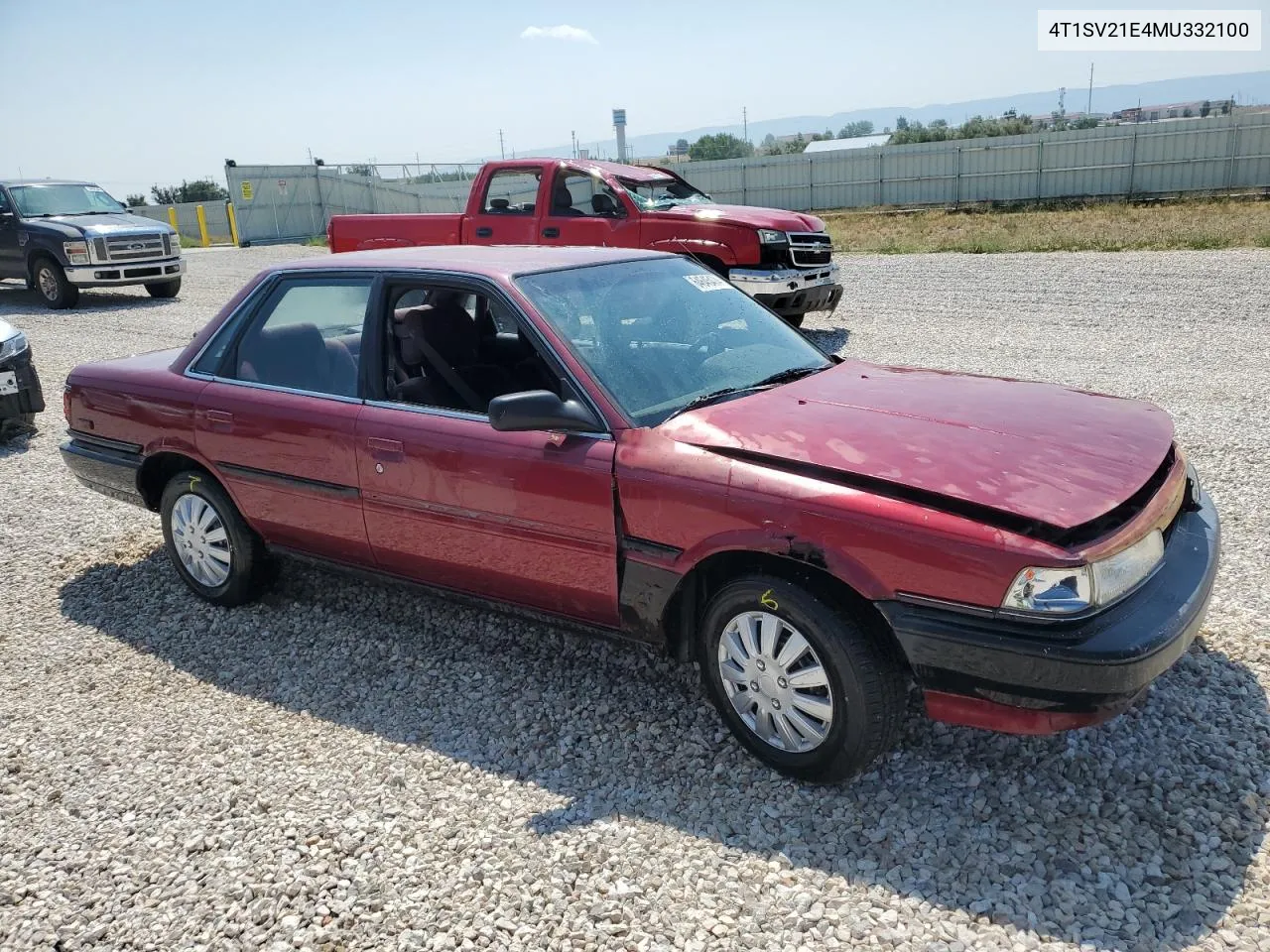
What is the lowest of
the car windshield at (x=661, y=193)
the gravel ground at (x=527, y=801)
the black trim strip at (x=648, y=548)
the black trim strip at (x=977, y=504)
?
the gravel ground at (x=527, y=801)

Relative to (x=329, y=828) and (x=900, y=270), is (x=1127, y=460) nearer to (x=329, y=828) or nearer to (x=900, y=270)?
(x=329, y=828)

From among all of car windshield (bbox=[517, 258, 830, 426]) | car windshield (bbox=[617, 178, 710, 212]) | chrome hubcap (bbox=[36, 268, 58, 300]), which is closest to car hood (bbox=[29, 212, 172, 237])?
chrome hubcap (bbox=[36, 268, 58, 300])

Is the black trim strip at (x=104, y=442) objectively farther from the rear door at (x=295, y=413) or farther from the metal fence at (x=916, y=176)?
the metal fence at (x=916, y=176)

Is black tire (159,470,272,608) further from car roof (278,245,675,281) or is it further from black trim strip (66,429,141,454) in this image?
car roof (278,245,675,281)

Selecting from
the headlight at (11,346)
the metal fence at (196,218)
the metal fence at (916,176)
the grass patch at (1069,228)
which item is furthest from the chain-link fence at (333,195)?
the headlight at (11,346)

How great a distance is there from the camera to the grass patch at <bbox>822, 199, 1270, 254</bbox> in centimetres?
1667

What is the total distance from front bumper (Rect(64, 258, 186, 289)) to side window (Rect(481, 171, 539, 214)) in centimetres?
743

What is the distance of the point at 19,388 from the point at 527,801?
673 centimetres

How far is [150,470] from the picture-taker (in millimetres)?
4887

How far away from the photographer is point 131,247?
1549cm

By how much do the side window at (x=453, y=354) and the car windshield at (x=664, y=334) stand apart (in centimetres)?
25

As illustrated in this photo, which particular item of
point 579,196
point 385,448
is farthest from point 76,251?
point 385,448

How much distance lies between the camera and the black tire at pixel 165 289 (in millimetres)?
16569

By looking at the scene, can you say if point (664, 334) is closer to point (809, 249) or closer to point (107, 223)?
point (809, 249)
